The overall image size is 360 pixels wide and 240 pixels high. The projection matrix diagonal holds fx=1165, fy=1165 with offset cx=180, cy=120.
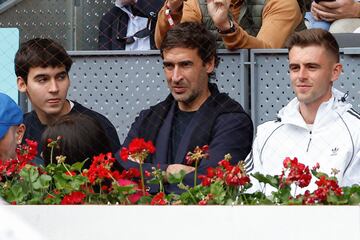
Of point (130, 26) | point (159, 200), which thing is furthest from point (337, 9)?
point (159, 200)

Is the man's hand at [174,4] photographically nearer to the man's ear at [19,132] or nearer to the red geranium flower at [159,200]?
the man's ear at [19,132]

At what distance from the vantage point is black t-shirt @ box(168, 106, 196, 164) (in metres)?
5.08

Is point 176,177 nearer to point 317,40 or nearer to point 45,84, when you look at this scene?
point 317,40

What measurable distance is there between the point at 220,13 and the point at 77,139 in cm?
141

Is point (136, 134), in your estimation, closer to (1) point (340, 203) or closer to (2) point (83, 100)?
(2) point (83, 100)

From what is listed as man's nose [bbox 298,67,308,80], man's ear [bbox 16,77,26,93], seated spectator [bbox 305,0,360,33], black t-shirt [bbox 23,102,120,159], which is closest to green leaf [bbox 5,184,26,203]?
black t-shirt [bbox 23,102,120,159]

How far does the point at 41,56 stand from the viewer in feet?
18.0

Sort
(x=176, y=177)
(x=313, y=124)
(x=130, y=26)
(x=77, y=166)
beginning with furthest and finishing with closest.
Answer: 1. (x=130, y=26)
2. (x=313, y=124)
3. (x=77, y=166)
4. (x=176, y=177)

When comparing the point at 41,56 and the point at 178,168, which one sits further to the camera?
the point at 41,56

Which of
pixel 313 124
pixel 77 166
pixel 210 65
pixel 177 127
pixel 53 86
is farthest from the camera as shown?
pixel 53 86

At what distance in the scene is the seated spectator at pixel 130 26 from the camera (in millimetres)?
6430
